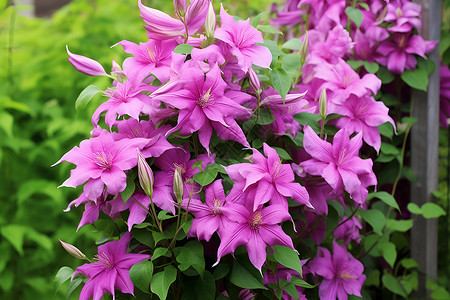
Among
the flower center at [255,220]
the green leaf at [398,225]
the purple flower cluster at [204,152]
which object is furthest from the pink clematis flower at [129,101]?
the green leaf at [398,225]

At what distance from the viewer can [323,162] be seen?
87cm

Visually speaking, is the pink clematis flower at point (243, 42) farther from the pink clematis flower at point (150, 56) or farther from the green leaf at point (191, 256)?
the green leaf at point (191, 256)

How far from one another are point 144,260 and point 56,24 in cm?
179

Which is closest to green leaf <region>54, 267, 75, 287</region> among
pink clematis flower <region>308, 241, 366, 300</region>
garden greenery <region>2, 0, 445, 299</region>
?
garden greenery <region>2, 0, 445, 299</region>

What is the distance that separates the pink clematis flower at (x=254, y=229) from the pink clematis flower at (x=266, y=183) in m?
0.02

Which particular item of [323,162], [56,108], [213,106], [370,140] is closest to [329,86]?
[370,140]

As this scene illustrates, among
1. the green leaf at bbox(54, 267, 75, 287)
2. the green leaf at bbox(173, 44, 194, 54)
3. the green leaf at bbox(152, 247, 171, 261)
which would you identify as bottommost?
the green leaf at bbox(54, 267, 75, 287)

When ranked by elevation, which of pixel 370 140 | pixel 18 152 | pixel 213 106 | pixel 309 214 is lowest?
pixel 18 152

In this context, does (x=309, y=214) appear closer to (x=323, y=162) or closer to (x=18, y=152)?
(x=323, y=162)

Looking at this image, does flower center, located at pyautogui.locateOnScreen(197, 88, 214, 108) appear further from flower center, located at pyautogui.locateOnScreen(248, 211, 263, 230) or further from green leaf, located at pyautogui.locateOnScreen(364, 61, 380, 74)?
green leaf, located at pyautogui.locateOnScreen(364, 61, 380, 74)

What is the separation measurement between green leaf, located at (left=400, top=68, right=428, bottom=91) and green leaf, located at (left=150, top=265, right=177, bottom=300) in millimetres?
886

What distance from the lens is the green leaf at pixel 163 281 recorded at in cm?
71

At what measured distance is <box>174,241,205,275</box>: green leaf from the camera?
744 millimetres

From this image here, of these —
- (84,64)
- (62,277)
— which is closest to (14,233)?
(62,277)
